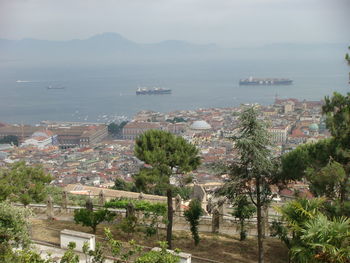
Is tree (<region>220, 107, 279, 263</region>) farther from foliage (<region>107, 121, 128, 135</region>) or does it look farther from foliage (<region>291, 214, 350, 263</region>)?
foliage (<region>107, 121, 128, 135</region>)

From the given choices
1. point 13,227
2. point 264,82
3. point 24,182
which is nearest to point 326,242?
point 13,227

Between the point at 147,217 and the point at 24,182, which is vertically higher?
the point at 24,182

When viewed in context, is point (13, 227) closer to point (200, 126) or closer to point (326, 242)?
point (326, 242)

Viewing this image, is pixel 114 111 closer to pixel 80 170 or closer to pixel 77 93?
pixel 77 93

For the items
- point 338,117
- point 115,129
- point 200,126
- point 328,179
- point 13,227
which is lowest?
point 115,129

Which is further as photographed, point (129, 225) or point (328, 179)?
point (129, 225)

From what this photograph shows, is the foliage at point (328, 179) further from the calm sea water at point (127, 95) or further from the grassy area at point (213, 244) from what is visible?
the calm sea water at point (127, 95)

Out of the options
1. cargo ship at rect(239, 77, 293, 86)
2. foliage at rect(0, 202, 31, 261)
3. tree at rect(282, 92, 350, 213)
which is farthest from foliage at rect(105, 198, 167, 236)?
cargo ship at rect(239, 77, 293, 86)
